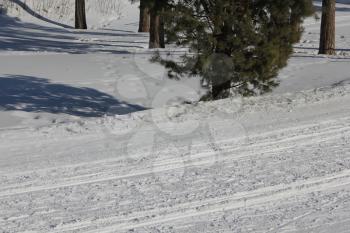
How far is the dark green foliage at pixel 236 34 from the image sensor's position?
917cm

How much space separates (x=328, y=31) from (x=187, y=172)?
10.9 m

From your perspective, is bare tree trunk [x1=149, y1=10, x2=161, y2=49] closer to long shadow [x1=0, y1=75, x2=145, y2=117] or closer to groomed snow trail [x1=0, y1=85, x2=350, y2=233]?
long shadow [x1=0, y1=75, x2=145, y2=117]

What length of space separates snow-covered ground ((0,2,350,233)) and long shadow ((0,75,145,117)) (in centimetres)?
2

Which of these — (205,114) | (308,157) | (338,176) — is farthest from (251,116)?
(338,176)

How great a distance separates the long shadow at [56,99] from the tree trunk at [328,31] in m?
6.64

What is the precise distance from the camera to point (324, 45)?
1661cm

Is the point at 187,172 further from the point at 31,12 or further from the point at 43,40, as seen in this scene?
the point at 31,12

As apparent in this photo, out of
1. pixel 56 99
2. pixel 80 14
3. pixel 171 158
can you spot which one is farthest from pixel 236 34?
pixel 80 14

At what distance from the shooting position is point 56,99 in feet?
39.3

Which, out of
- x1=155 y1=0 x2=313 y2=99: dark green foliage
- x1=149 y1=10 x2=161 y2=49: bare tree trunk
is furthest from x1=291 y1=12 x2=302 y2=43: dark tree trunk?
x1=149 y1=10 x2=161 y2=49: bare tree trunk

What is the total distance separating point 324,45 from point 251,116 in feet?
27.1

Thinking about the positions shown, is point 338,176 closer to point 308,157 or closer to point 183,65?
point 308,157

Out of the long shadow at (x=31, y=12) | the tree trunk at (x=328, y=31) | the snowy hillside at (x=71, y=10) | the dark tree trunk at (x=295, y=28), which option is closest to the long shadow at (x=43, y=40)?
the long shadow at (x=31, y=12)

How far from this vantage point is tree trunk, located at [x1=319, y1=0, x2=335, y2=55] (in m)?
15.9
